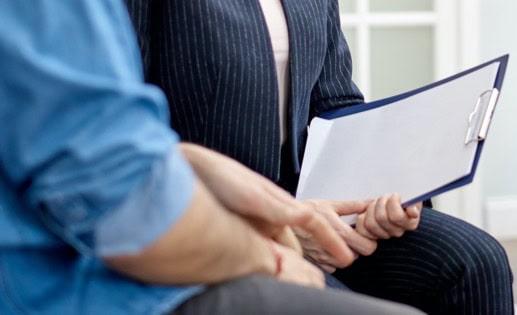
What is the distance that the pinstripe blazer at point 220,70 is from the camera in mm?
973

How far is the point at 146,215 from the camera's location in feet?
1.76

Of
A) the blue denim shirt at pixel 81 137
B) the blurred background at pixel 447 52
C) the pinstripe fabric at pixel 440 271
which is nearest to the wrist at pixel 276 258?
the blue denim shirt at pixel 81 137

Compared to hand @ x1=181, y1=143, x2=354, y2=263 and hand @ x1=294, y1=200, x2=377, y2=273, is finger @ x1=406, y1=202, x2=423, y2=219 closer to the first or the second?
hand @ x1=294, y1=200, x2=377, y2=273

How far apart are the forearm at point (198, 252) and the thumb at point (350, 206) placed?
1.38 ft

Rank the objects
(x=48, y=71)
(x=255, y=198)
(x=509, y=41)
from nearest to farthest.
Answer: (x=48, y=71)
(x=255, y=198)
(x=509, y=41)

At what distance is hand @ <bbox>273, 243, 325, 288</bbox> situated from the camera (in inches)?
27.4

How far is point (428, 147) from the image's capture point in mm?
1037

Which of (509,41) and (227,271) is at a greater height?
(227,271)

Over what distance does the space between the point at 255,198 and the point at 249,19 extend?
0.41 m

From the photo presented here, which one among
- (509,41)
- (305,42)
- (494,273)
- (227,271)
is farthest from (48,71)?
(509,41)

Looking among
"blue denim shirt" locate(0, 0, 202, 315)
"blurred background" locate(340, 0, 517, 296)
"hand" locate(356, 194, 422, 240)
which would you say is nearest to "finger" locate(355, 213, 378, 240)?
"hand" locate(356, 194, 422, 240)

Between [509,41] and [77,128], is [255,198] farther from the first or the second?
[509,41]

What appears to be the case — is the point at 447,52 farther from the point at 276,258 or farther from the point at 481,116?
the point at 276,258

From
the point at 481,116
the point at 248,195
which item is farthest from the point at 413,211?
the point at 248,195
